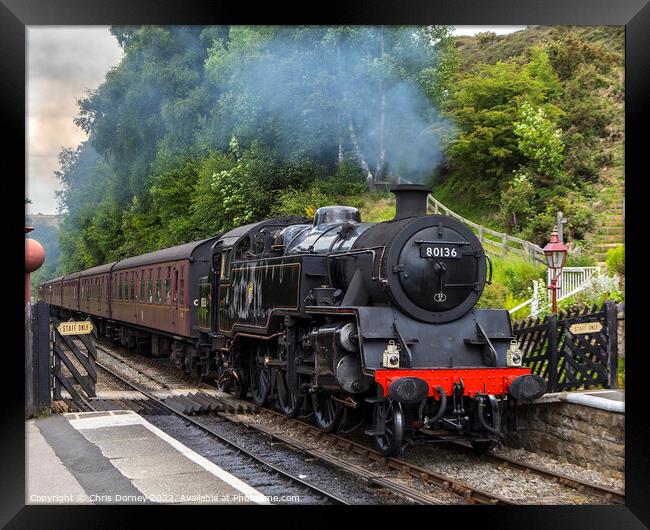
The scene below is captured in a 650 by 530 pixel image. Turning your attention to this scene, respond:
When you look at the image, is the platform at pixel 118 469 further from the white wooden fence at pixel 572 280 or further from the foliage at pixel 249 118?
the white wooden fence at pixel 572 280

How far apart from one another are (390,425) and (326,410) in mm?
2041

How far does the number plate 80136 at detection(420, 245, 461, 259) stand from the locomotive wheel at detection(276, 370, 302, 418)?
3449 millimetres

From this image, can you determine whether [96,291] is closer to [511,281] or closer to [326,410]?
[511,281]

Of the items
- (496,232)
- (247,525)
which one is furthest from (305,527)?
(496,232)

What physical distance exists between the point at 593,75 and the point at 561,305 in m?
3.72

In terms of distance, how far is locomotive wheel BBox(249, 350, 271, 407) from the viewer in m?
12.0

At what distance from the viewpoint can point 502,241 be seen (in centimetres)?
1166

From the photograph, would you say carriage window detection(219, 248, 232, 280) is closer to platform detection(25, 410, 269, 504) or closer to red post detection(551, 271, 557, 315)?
platform detection(25, 410, 269, 504)

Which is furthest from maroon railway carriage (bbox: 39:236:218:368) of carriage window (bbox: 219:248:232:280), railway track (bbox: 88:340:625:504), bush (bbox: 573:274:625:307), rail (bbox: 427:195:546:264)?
bush (bbox: 573:274:625:307)

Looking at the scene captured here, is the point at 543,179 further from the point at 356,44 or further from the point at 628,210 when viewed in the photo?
the point at 628,210

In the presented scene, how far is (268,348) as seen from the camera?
38.1 ft

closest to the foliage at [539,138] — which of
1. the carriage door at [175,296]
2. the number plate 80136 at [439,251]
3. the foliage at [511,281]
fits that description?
the foliage at [511,281]

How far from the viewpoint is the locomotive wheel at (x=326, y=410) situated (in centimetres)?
969
